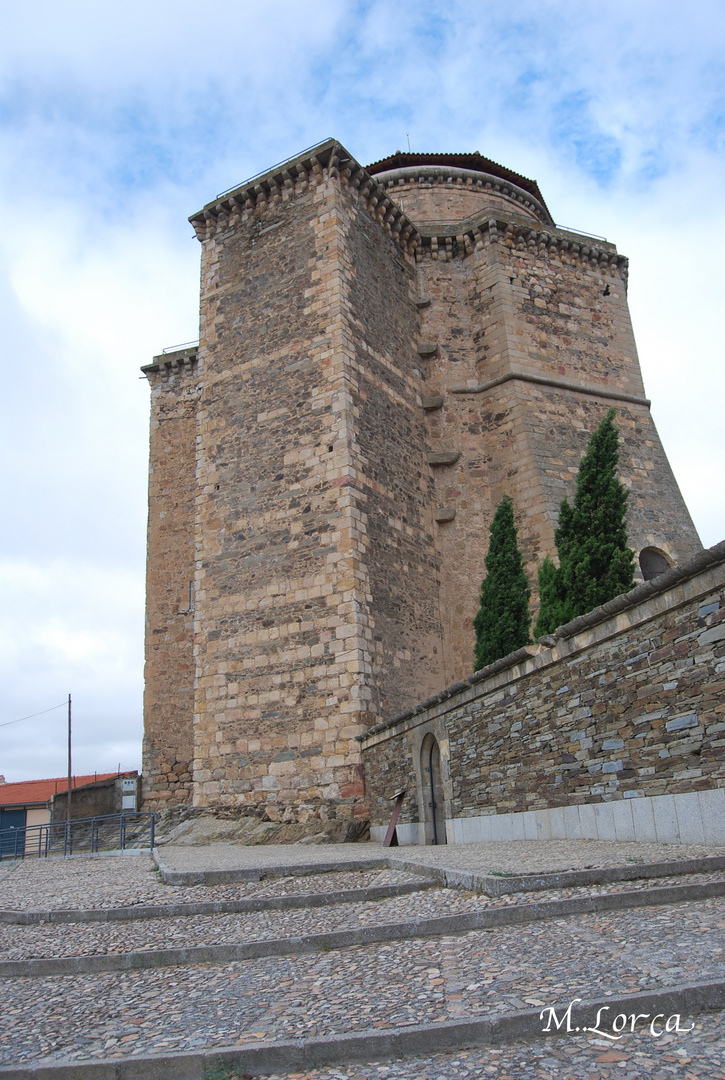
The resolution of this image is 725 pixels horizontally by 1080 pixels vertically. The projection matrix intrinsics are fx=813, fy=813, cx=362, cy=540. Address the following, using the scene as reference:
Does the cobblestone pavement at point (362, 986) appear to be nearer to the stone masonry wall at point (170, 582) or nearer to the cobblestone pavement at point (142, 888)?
the cobblestone pavement at point (142, 888)

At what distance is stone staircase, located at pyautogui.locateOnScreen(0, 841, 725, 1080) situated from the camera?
248cm

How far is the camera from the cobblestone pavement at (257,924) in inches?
164

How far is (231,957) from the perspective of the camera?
3.88m

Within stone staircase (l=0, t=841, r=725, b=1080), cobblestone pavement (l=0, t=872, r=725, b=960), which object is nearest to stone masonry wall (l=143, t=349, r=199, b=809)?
stone staircase (l=0, t=841, r=725, b=1080)

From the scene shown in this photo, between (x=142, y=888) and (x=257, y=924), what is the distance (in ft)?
6.82

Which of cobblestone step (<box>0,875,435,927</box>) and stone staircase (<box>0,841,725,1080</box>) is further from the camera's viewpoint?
cobblestone step (<box>0,875,435,927</box>)

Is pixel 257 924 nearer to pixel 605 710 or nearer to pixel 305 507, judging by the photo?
pixel 605 710

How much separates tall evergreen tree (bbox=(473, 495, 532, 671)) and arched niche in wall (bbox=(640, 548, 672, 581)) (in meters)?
3.25

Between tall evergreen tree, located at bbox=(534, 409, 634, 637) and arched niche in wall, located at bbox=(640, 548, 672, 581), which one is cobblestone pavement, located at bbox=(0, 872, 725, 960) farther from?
arched niche in wall, located at bbox=(640, 548, 672, 581)

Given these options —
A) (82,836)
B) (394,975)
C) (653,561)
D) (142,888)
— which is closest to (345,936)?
(394,975)

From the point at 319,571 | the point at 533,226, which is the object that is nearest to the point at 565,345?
the point at 533,226

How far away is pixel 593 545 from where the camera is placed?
1016cm

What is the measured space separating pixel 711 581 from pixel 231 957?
360 cm

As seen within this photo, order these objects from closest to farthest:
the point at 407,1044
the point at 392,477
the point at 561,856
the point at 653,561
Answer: the point at 407,1044 → the point at 561,856 → the point at 392,477 → the point at 653,561
